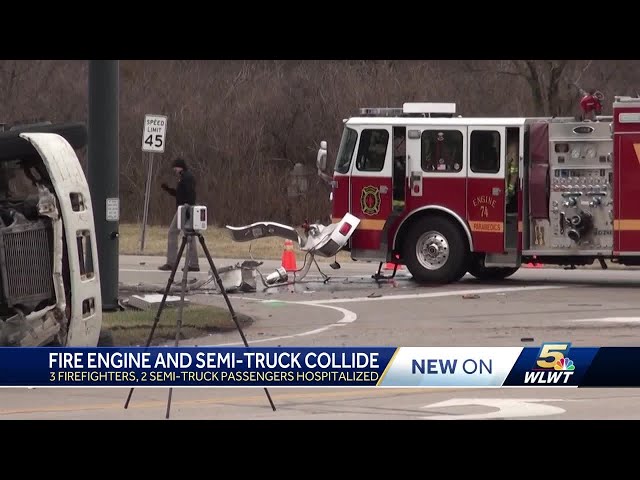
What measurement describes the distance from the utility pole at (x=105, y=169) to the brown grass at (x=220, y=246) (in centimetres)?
884

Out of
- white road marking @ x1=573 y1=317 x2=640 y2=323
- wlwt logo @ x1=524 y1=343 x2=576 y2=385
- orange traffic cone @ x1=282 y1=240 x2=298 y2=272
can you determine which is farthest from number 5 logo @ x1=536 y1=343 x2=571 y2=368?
orange traffic cone @ x1=282 y1=240 x2=298 y2=272

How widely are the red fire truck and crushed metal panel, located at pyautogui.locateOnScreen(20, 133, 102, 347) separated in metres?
10.2

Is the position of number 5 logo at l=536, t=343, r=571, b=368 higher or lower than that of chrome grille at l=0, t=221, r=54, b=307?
lower

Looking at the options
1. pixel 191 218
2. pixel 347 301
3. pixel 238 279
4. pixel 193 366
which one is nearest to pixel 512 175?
pixel 347 301

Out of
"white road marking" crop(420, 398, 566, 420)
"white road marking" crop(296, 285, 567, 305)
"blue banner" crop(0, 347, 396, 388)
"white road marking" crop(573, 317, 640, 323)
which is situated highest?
"blue banner" crop(0, 347, 396, 388)

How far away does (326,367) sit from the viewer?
9328mm

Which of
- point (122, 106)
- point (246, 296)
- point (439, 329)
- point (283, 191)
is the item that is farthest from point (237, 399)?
point (122, 106)

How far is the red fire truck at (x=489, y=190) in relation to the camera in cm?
2033

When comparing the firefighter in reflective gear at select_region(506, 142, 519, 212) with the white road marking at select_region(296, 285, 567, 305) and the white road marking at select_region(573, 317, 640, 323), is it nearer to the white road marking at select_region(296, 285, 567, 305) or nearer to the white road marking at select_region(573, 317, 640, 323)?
the white road marking at select_region(296, 285, 567, 305)

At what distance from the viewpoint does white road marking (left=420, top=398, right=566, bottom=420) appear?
975cm

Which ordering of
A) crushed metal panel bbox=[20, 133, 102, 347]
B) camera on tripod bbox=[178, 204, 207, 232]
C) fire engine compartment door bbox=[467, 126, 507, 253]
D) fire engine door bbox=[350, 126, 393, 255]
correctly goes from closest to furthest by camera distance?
camera on tripod bbox=[178, 204, 207, 232] → crushed metal panel bbox=[20, 133, 102, 347] → fire engine compartment door bbox=[467, 126, 507, 253] → fire engine door bbox=[350, 126, 393, 255]

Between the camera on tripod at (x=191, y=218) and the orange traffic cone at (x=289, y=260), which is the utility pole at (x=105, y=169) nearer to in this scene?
the orange traffic cone at (x=289, y=260)

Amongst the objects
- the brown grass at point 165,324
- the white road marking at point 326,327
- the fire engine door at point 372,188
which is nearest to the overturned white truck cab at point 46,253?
the brown grass at point 165,324

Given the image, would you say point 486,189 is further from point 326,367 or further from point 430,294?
point 326,367
